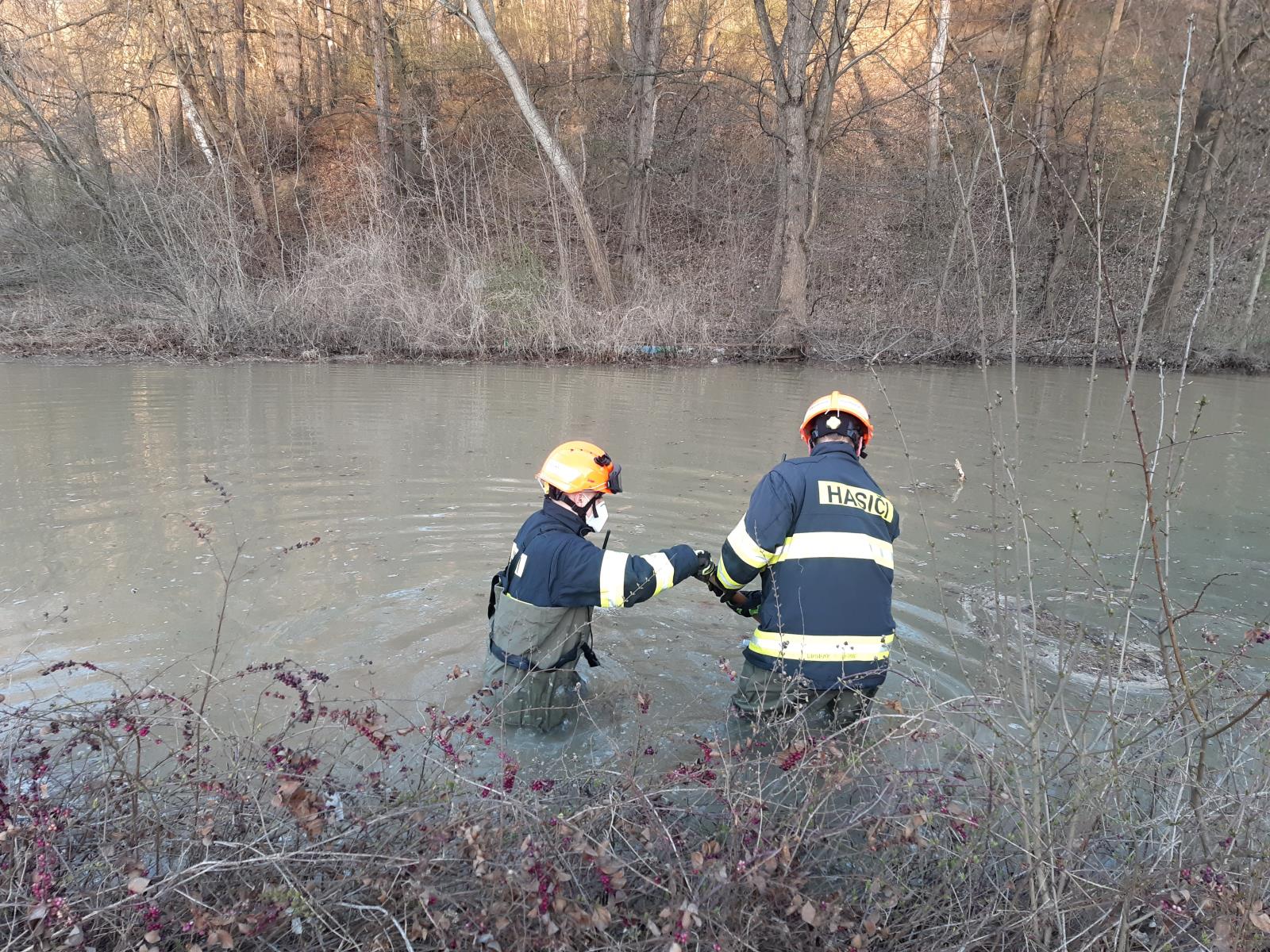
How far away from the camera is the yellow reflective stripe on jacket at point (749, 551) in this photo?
12.4 ft

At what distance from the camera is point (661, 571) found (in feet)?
13.0

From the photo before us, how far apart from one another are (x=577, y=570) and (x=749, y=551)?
2.65 ft

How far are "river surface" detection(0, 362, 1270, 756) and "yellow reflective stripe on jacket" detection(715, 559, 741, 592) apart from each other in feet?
3.07

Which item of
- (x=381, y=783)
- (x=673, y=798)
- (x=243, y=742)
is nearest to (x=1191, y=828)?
(x=673, y=798)

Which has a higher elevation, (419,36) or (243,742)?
(419,36)

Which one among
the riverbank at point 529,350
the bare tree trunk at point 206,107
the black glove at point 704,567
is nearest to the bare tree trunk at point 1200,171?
the riverbank at point 529,350

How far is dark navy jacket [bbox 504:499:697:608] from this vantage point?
3.92 m

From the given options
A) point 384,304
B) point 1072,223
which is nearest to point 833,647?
point 384,304

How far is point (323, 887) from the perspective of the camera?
244 cm

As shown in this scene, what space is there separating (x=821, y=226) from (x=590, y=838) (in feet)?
86.4

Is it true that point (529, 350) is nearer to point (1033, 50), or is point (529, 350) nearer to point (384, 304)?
point (384, 304)

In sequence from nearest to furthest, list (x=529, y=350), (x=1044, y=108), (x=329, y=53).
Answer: (x=529, y=350)
(x=1044, y=108)
(x=329, y=53)

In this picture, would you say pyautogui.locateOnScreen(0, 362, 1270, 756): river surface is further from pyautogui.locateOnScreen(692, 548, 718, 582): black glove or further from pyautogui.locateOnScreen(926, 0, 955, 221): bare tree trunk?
pyautogui.locateOnScreen(926, 0, 955, 221): bare tree trunk

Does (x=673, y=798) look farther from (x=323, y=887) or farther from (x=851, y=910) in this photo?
(x=323, y=887)
